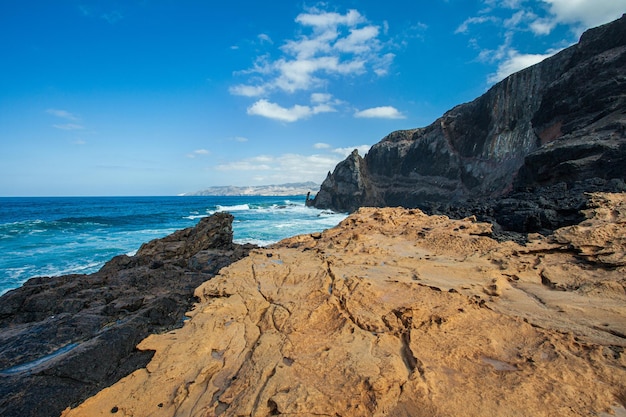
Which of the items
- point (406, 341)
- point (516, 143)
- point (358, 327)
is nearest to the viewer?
point (406, 341)

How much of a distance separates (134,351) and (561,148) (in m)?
19.5

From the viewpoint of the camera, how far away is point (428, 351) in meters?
2.86

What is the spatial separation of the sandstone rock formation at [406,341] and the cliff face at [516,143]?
29.4 feet

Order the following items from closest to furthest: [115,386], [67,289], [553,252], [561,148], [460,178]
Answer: [115,386] → [553,252] → [67,289] → [561,148] → [460,178]

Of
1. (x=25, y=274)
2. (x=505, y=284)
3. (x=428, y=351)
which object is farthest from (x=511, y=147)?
(x=25, y=274)

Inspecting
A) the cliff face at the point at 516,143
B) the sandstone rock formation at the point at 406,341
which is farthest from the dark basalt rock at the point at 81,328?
the cliff face at the point at 516,143

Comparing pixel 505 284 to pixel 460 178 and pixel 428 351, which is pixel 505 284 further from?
pixel 460 178

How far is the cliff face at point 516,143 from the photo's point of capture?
48.3 ft

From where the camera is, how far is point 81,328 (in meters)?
4.01

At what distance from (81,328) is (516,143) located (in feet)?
109

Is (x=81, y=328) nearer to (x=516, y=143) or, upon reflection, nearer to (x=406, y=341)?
(x=406, y=341)

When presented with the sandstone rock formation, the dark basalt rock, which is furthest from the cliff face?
the dark basalt rock

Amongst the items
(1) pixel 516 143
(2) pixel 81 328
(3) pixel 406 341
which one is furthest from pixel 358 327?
(1) pixel 516 143

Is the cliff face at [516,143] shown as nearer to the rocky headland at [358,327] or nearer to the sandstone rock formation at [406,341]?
the rocky headland at [358,327]
